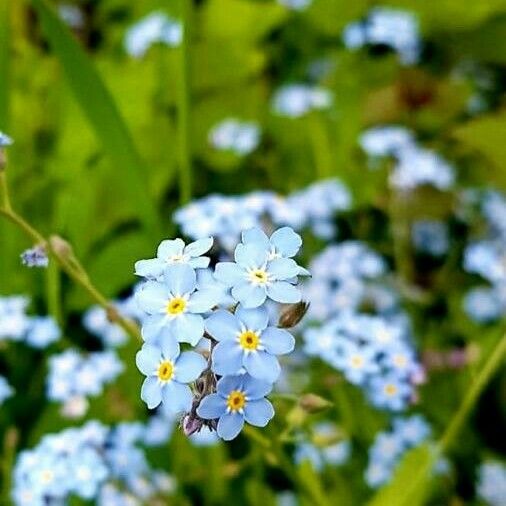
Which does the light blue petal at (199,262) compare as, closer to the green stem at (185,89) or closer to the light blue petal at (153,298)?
the light blue petal at (153,298)

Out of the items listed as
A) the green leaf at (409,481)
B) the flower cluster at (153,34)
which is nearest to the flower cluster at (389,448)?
the green leaf at (409,481)

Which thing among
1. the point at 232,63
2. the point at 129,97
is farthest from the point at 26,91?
the point at 232,63

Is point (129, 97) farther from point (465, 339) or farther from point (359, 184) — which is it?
point (465, 339)

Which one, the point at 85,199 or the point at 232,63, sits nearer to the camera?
the point at 85,199

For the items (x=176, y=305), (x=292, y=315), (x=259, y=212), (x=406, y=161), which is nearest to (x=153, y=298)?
(x=176, y=305)

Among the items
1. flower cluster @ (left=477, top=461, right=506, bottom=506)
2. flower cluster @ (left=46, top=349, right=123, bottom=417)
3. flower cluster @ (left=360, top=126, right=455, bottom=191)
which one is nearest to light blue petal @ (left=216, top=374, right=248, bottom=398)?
flower cluster @ (left=46, top=349, right=123, bottom=417)

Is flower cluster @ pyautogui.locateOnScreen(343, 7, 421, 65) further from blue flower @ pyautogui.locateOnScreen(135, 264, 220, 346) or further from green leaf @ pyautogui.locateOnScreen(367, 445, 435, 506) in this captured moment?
blue flower @ pyautogui.locateOnScreen(135, 264, 220, 346)

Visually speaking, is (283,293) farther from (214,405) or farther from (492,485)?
(492,485)
